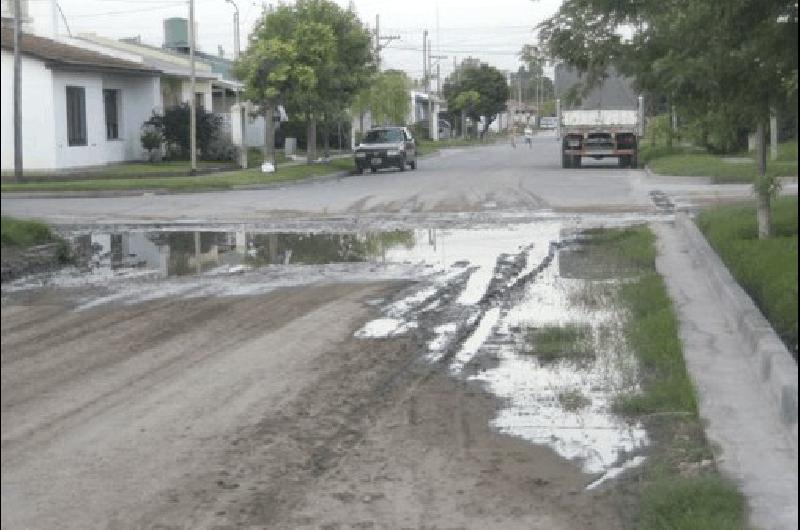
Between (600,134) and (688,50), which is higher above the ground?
(688,50)

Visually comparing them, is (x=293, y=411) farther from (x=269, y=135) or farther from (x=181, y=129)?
(x=181, y=129)

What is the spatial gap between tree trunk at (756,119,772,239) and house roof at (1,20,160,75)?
10374 millimetres

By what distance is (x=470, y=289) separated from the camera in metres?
13.0

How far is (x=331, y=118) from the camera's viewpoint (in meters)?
11.8

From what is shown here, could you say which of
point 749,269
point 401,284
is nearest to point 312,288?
point 401,284

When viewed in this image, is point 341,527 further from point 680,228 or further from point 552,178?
point 552,178

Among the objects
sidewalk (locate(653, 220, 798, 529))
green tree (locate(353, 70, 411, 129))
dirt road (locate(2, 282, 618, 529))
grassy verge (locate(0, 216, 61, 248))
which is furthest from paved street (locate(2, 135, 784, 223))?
grassy verge (locate(0, 216, 61, 248))

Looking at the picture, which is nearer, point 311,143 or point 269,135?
point 269,135

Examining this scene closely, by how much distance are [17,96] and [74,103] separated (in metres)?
0.53

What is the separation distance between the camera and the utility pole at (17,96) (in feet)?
6.43

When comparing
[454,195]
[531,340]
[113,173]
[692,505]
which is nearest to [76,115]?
[113,173]

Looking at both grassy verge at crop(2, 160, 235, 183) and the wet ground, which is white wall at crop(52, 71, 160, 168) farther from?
the wet ground

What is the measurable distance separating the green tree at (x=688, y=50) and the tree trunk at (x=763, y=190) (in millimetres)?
1641

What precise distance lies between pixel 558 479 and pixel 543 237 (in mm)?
12514
